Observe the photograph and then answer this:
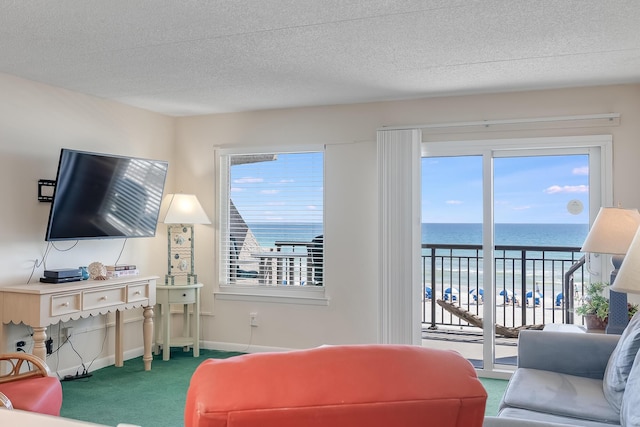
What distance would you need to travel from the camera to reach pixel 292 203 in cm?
529

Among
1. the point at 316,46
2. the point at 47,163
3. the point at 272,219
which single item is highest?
the point at 316,46

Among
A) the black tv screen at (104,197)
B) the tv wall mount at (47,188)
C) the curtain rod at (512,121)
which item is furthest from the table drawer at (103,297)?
the curtain rod at (512,121)

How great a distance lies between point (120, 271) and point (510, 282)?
3.55m

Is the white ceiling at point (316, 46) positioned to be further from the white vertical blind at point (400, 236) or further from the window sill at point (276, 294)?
the window sill at point (276, 294)

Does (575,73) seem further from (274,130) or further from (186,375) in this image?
(186,375)

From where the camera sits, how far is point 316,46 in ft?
10.8

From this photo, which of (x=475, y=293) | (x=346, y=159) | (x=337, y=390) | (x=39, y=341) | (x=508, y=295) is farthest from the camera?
(x=475, y=293)

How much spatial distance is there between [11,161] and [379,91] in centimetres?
293

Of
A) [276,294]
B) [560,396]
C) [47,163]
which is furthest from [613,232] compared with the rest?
[47,163]

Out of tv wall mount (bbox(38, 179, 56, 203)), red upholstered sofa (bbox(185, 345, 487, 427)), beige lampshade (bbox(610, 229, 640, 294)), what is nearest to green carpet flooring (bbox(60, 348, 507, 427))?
tv wall mount (bbox(38, 179, 56, 203))

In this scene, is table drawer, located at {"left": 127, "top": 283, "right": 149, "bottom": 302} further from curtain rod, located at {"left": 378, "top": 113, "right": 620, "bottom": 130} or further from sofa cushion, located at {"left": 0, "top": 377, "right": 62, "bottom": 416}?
curtain rod, located at {"left": 378, "top": 113, "right": 620, "bottom": 130}

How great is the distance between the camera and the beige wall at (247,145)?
4.11 m

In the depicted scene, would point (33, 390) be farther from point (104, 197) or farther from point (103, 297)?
point (104, 197)

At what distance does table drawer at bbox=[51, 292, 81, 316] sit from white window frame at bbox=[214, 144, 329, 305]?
5.46 ft
